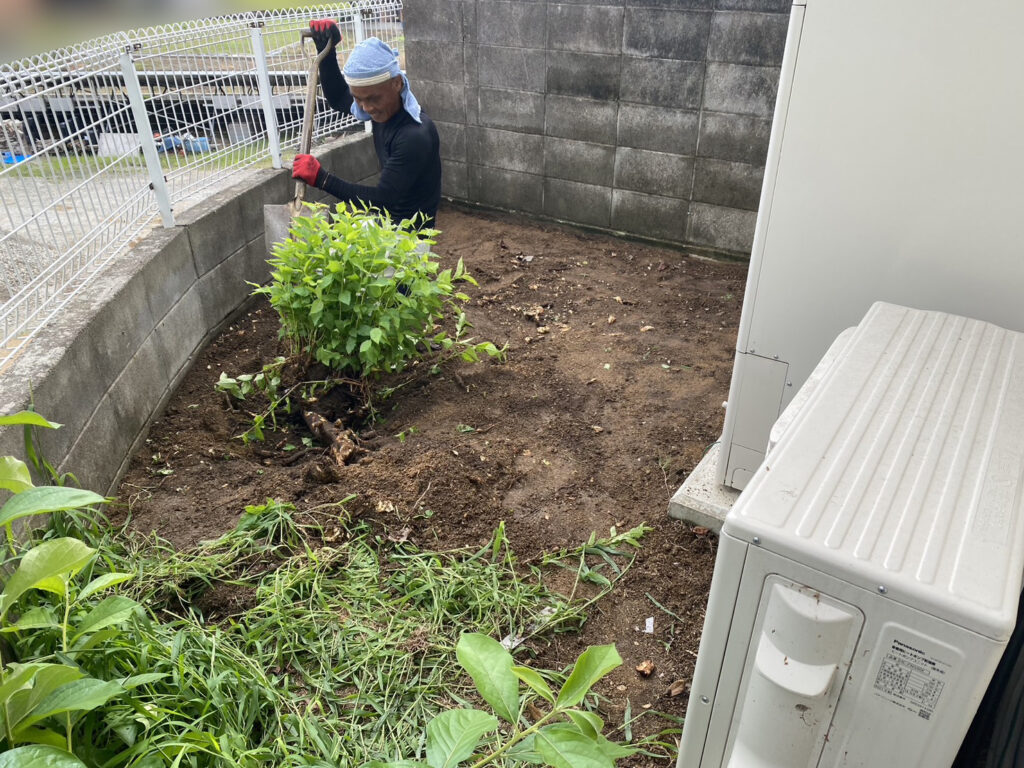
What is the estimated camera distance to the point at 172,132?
3.84 metres

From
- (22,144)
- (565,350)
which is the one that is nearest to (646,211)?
(565,350)

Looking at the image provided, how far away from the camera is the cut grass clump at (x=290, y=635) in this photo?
1.71 metres

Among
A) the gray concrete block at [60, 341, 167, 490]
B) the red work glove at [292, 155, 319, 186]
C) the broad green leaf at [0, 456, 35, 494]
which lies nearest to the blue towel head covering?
the red work glove at [292, 155, 319, 186]

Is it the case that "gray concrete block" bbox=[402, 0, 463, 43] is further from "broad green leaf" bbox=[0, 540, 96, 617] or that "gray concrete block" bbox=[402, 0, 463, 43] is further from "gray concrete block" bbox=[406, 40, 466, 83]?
"broad green leaf" bbox=[0, 540, 96, 617]

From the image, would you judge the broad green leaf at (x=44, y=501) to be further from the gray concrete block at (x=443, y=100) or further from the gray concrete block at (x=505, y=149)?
the gray concrete block at (x=443, y=100)

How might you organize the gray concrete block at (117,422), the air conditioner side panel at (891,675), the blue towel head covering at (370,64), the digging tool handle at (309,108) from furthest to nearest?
the digging tool handle at (309,108)
the blue towel head covering at (370,64)
the gray concrete block at (117,422)
the air conditioner side panel at (891,675)

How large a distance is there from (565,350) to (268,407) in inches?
63.4

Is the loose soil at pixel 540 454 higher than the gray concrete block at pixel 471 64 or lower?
lower

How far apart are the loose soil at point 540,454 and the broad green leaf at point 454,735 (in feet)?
3.46

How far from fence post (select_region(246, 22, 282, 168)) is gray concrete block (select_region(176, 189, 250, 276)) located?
1.85ft

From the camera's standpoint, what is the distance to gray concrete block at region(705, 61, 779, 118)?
176 inches

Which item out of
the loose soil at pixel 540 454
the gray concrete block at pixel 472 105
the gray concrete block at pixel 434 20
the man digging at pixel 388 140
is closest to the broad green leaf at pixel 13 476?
the loose soil at pixel 540 454

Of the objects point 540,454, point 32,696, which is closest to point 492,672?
point 32,696

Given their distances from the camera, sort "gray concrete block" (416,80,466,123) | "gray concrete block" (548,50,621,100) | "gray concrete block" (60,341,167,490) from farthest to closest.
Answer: "gray concrete block" (416,80,466,123)
"gray concrete block" (548,50,621,100)
"gray concrete block" (60,341,167,490)
